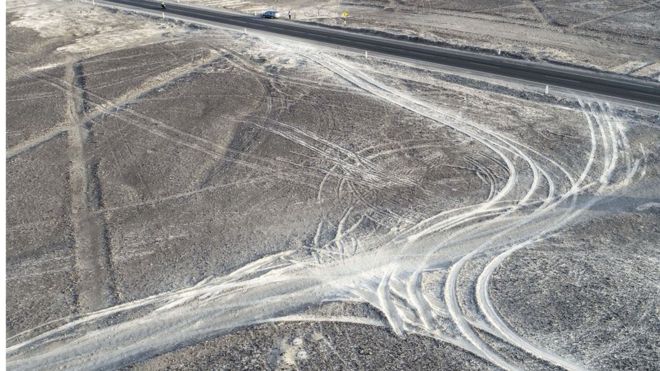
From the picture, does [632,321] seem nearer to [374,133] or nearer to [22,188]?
[374,133]

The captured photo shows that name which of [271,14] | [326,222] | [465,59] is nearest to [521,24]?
[465,59]

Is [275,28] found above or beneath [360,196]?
above

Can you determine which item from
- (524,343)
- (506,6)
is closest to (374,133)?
(524,343)

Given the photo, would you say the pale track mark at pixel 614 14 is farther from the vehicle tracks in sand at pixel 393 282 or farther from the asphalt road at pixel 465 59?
the vehicle tracks in sand at pixel 393 282

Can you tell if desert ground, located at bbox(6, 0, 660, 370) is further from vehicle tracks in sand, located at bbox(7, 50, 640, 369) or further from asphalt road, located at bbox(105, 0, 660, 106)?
asphalt road, located at bbox(105, 0, 660, 106)

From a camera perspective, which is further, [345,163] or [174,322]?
[345,163]

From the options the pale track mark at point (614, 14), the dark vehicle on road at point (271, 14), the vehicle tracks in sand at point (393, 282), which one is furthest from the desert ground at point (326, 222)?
the pale track mark at point (614, 14)
